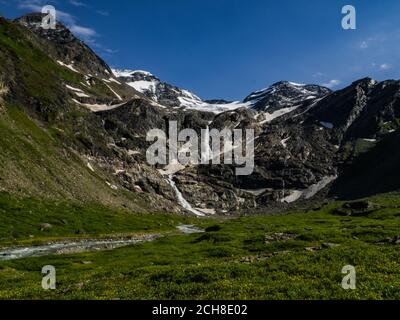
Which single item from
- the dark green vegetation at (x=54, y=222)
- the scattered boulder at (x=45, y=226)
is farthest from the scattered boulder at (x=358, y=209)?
the scattered boulder at (x=45, y=226)

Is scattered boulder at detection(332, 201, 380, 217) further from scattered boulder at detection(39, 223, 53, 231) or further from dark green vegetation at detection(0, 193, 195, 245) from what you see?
scattered boulder at detection(39, 223, 53, 231)

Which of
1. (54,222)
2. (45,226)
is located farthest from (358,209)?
(45,226)

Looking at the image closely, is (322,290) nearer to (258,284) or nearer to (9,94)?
(258,284)

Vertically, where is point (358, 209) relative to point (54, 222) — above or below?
above

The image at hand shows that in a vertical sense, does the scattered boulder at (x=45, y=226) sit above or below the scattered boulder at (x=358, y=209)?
below

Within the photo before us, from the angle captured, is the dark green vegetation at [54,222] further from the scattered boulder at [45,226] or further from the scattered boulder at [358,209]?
the scattered boulder at [358,209]

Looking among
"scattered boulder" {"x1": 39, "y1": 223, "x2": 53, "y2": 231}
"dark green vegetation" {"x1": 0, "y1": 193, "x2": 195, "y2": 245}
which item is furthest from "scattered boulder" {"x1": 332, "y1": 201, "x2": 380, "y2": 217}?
"scattered boulder" {"x1": 39, "y1": 223, "x2": 53, "y2": 231}

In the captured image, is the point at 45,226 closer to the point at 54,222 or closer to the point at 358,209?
the point at 54,222

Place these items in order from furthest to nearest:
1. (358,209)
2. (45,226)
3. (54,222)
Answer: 1. (358,209)
2. (54,222)
3. (45,226)

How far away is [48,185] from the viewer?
437 ft

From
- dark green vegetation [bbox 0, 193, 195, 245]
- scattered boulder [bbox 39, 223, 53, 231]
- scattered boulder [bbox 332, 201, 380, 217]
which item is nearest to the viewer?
dark green vegetation [bbox 0, 193, 195, 245]

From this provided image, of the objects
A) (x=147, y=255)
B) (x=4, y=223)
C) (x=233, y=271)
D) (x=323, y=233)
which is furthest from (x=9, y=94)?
(x=233, y=271)

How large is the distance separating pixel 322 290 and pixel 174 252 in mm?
49833

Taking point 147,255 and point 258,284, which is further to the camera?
point 147,255
